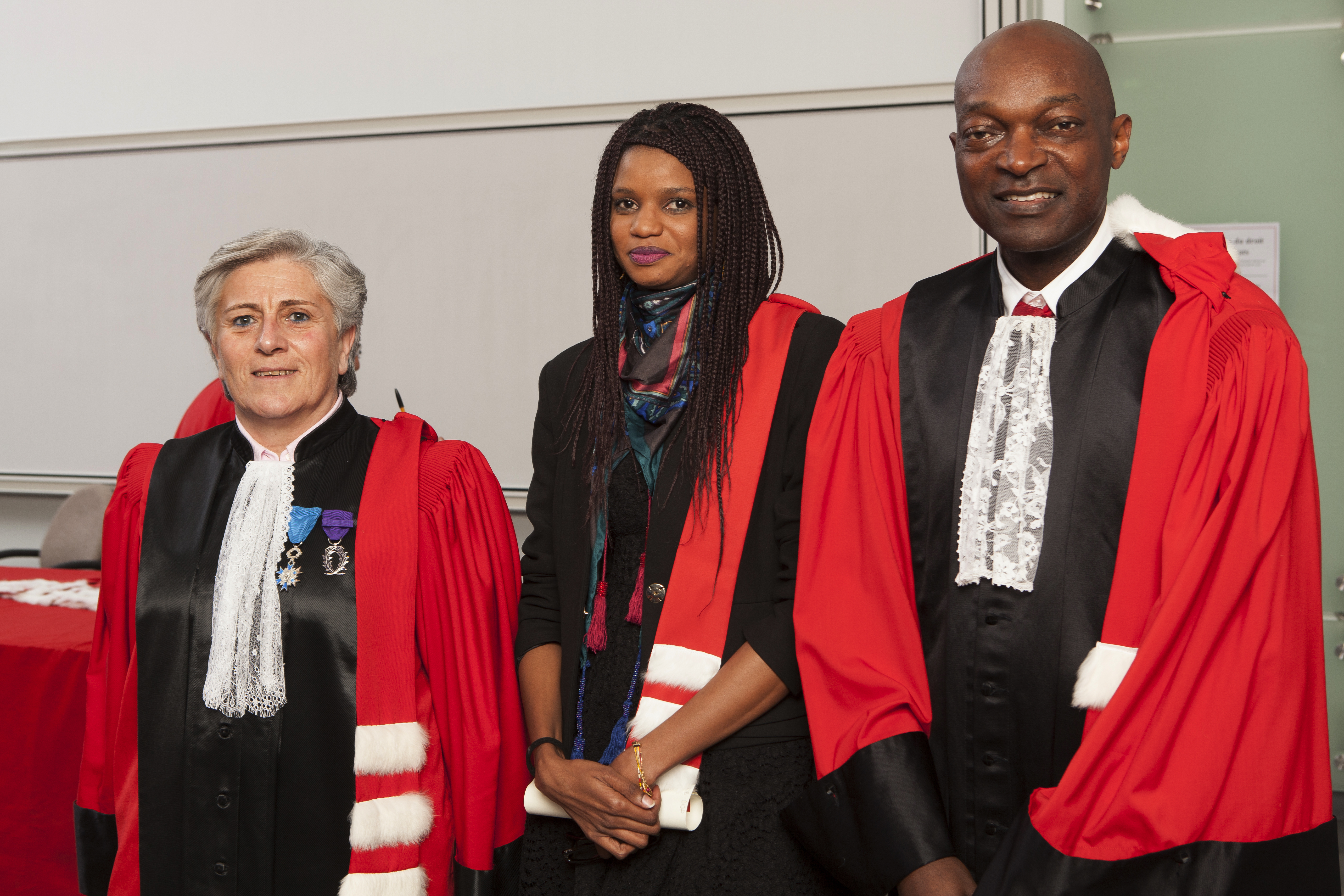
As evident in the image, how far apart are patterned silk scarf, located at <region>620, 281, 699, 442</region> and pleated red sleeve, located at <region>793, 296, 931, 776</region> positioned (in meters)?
0.24

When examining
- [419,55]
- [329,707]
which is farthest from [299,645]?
[419,55]

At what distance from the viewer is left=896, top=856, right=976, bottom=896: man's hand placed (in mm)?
1197

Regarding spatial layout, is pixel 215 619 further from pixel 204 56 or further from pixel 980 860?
pixel 204 56

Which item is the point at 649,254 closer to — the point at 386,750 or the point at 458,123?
the point at 386,750

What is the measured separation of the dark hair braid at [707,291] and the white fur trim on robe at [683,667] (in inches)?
9.4

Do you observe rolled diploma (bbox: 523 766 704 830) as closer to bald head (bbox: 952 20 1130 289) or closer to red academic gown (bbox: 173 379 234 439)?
bald head (bbox: 952 20 1130 289)

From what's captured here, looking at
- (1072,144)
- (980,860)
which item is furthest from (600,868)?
(1072,144)

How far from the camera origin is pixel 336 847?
1508mm

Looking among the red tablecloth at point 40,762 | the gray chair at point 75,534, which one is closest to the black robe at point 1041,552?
the red tablecloth at point 40,762

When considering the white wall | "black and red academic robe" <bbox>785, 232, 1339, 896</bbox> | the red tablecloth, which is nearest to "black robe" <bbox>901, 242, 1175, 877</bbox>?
"black and red academic robe" <bbox>785, 232, 1339, 896</bbox>

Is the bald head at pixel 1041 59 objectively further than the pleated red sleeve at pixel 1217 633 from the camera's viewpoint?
Yes

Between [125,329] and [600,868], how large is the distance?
3.74m

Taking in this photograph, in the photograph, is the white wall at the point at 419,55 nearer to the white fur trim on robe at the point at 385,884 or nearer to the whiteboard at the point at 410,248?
the whiteboard at the point at 410,248

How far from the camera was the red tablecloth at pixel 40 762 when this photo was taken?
222 centimetres
